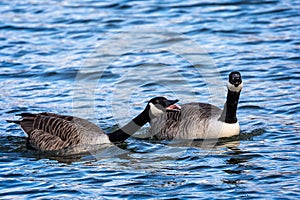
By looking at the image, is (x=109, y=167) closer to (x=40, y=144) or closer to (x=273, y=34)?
(x=40, y=144)

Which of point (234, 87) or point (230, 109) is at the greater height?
point (234, 87)

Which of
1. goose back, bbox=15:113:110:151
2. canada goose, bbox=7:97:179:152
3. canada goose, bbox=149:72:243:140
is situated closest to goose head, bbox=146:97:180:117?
canada goose, bbox=7:97:179:152

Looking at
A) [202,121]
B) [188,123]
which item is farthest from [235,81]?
[188,123]

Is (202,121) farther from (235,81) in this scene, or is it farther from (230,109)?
(235,81)

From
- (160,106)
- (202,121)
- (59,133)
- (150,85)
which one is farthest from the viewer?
(150,85)

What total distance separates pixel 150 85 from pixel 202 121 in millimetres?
3875

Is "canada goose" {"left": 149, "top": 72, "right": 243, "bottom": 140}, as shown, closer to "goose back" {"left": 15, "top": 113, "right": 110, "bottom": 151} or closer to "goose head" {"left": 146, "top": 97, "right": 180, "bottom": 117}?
"goose head" {"left": 146, "top": 97, "right": 180, "bottom": 117}

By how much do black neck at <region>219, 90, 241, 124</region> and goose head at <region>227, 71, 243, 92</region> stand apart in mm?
115

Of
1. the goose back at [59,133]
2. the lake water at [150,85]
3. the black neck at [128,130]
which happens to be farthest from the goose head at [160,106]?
the goose back at [59,133]

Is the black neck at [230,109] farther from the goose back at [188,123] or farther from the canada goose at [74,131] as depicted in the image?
the canada goose at [74,131]

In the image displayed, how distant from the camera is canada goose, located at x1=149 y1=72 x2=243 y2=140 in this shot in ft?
47.8

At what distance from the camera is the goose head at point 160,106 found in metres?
14.0

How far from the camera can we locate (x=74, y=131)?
14.1 metres

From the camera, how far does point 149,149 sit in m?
14.2
